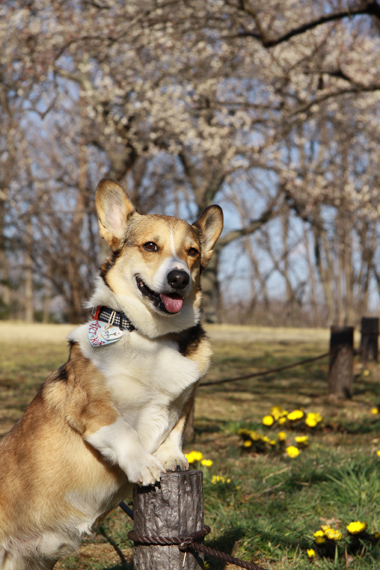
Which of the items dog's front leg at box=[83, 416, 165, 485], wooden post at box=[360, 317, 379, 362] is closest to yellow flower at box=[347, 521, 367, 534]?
dog's front leg at box=[83, 416, 165, 485]

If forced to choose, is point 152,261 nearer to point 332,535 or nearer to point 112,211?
point 112,211

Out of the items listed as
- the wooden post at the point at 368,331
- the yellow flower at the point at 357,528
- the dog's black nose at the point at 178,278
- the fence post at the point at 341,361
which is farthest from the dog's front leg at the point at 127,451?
the wooden post at the point at 368,331

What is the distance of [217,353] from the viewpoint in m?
10.4

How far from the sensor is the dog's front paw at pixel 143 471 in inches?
77.4

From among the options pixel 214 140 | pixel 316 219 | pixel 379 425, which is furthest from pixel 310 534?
pixel 316 219

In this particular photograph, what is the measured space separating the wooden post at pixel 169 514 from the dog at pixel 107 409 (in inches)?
3.3

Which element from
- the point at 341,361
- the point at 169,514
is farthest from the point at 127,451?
the point at 341,361

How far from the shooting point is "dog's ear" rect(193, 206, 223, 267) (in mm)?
2787

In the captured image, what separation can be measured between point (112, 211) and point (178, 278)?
0.59 m

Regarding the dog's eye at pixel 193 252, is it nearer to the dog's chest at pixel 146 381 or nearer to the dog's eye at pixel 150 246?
the dog's eye at pixel 150 246

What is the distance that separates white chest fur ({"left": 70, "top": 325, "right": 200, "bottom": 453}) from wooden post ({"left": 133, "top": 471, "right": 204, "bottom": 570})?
22cm

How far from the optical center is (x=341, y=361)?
6.42 meters

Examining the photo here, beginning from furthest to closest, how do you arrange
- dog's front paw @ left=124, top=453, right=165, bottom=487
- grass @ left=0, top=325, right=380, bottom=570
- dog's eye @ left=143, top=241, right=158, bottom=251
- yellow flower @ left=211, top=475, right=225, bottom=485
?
1. yellow flower @ left=211, top=475, right=225, bottom=485
2. grass @ left=0, top=325, right=380, bottom=570
3. dog's eye @ left=143, top=241, right=158, bottom=251
4. dog's front paw @ left=124, top=453, right=165, bottom=487

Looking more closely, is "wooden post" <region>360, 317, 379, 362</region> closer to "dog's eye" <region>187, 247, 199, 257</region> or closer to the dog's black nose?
"dog's eye" <region>187, 247, 199, 257</region>
